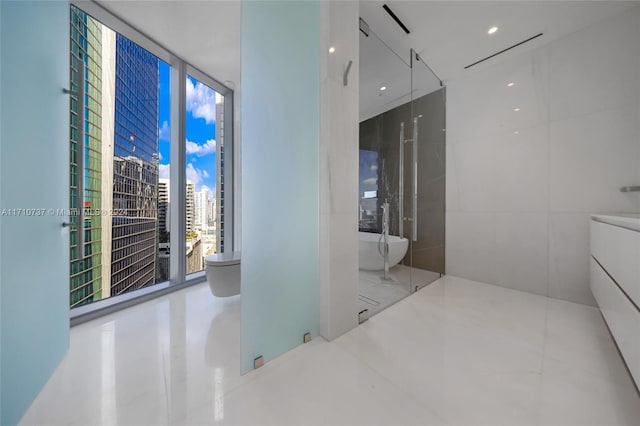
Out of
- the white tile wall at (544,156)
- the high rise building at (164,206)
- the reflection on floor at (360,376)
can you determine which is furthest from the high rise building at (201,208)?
the white tile wall at (544,156)

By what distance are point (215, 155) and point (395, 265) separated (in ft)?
8.81

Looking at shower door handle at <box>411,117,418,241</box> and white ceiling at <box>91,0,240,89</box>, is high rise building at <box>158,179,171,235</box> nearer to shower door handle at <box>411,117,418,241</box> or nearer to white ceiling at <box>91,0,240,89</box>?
white ceiling at <box>91,0,240,89</box>

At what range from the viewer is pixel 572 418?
3.07 feet

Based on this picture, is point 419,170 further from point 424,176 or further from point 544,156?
point 544,156

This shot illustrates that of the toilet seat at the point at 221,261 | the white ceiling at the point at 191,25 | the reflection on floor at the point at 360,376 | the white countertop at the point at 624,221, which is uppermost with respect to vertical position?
the white ceiling at the point at 191,25

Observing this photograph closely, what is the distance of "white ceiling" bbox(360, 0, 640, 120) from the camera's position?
5.93 feet

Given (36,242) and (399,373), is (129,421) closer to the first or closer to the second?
(36,242)

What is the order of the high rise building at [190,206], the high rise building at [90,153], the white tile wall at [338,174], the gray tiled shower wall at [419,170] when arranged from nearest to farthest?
the white tile wall at [338,174]
the high rise building at [90,153]
the gray tiled shower wall at [419,170]
the high rise building at [190,206]

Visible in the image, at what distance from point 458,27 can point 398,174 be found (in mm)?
1404

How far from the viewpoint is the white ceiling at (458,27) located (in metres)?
1.81

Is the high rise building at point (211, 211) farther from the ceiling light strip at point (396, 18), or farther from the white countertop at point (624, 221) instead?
the white countertop at point (624, 221)

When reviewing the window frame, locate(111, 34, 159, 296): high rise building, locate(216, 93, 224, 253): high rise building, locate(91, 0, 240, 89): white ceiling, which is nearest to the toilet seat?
the window frame

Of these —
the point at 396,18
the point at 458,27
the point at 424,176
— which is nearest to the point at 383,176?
the point at 424,176

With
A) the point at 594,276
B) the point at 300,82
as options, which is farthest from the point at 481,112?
the point at 300,82
